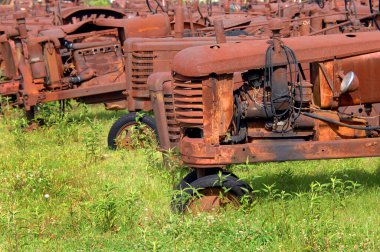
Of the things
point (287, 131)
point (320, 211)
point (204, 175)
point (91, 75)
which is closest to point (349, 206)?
point (320, 211)

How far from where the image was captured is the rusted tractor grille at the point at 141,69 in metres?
8.99

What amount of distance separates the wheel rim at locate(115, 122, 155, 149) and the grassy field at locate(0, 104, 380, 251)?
0.90 feet

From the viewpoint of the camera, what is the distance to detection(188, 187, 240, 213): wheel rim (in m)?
6.05

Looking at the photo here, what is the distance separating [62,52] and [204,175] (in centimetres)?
567

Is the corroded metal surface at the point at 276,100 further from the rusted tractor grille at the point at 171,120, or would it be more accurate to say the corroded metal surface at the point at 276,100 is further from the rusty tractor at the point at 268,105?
the rusted tractor grille at the point at 171,120

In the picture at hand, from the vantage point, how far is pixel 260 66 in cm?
602

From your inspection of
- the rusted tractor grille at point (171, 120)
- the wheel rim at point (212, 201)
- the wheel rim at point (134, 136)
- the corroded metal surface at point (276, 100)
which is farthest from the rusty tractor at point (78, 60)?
the wheel rim at point (212, 201)

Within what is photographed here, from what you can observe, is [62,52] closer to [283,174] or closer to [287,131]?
[283,174]

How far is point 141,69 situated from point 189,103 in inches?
125

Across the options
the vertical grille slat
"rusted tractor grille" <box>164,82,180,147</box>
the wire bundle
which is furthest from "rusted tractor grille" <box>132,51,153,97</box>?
the wire bundle

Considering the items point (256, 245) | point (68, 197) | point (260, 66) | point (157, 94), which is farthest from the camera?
point (157, 94)

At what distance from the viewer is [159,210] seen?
6.48 metres

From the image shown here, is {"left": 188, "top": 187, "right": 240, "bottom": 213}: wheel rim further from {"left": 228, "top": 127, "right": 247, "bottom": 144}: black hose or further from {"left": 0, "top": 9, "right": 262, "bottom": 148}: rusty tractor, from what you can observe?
{"left": 0, "top": 9, "right": 262, "bottom": 148}: rusty tractor

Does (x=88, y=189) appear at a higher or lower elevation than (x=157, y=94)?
lower
